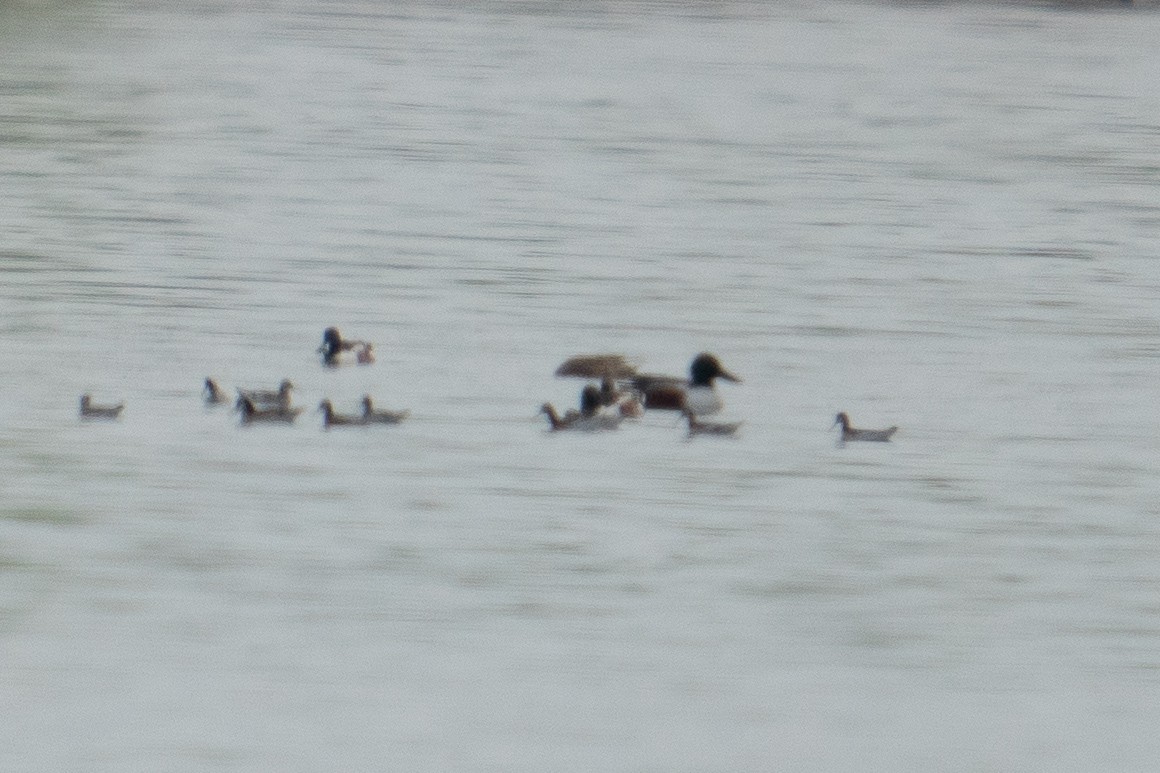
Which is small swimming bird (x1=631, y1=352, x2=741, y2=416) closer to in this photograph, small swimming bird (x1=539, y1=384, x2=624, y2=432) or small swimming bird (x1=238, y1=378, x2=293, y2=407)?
small swimming bird (x1=539, y1=384, x2=624, y2=432)

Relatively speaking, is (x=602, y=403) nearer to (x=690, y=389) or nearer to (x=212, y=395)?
(x=690, y=389)

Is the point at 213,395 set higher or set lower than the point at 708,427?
higher

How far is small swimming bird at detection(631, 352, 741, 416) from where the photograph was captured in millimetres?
12812

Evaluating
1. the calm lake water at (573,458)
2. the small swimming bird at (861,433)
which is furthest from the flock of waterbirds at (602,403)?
the calm lake water at (573,458)

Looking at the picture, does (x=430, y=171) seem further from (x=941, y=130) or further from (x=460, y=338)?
(x=460, y=338)

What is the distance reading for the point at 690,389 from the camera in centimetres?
1298

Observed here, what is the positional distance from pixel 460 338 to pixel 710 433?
2726 millimetres

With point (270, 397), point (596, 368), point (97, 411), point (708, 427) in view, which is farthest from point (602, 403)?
point (97, 411)

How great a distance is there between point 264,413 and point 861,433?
9.02ft

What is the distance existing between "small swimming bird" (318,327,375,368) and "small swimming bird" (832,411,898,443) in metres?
2.86

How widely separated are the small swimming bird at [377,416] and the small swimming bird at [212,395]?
2.29ft

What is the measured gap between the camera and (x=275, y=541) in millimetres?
10211

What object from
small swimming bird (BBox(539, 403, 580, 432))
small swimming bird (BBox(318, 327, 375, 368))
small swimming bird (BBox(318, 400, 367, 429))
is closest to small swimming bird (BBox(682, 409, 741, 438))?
small swimming bird (BBox(539, 403, 580, 432))

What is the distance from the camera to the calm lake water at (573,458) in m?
8.34
